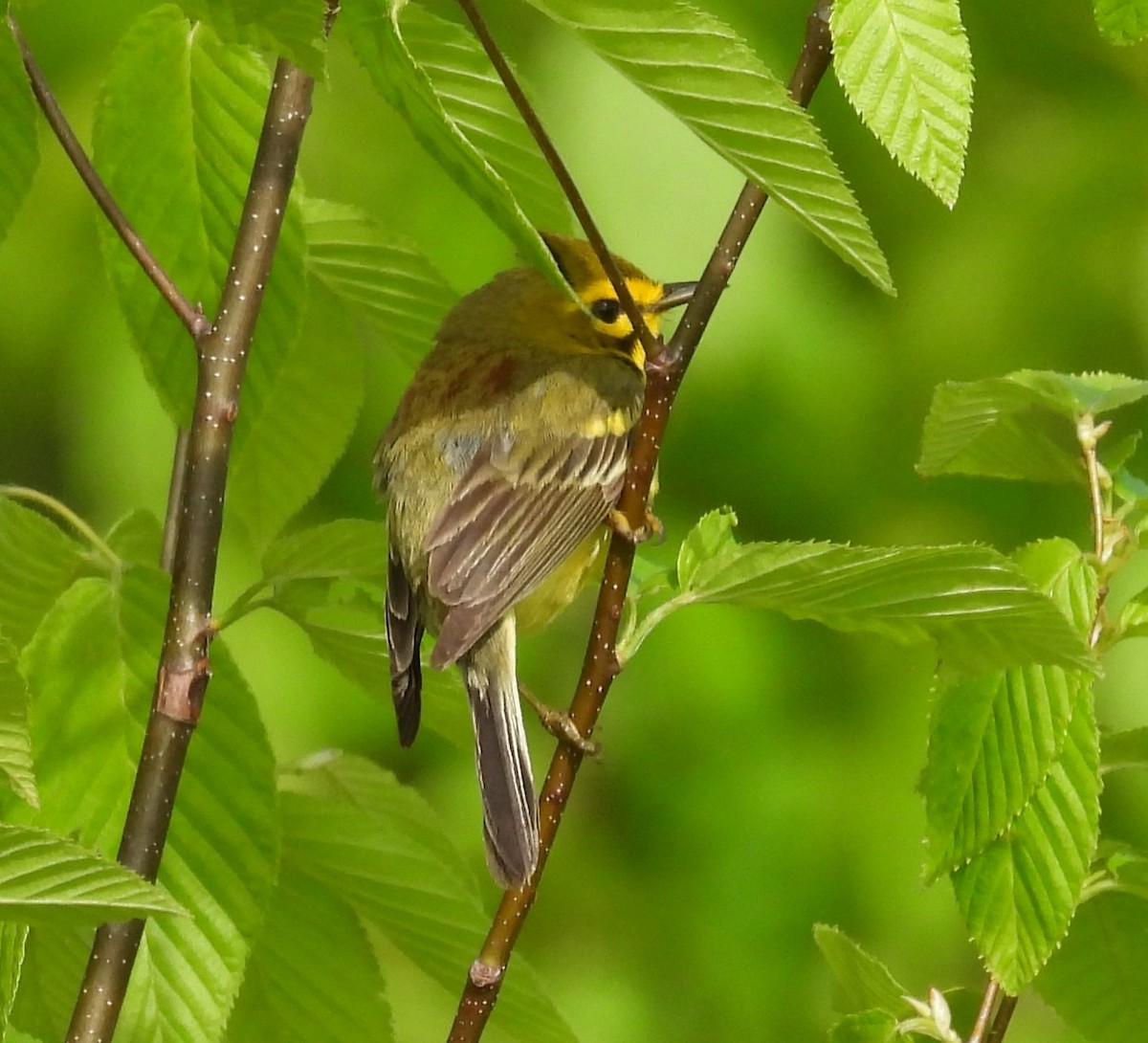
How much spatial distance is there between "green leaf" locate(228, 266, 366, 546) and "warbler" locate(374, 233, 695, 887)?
18 cm

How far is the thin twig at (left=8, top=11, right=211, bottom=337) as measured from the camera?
1.49 metres

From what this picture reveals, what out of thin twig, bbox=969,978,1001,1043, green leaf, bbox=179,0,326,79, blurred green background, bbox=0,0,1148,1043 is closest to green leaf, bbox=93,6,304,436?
green leaf, bbox=179,0,326,79

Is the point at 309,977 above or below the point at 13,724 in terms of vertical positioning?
below

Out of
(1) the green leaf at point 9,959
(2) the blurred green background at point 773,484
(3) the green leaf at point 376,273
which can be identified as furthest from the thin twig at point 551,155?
(2) the blurred green background at point 773,484

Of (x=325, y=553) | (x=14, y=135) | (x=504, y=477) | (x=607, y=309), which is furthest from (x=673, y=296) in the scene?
(x=14, y=135)

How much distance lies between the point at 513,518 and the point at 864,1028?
1189 millimetres

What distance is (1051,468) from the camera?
74.9 inches

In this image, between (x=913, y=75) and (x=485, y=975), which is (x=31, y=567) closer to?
(x=485, y=975)

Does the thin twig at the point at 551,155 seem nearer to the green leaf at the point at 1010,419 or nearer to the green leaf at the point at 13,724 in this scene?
the green leaf at the point at 1010,419

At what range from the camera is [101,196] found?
149 cm

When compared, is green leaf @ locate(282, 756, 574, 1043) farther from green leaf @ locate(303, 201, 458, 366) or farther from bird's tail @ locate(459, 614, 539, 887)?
green leaf @ locate(303, 201, 458, 366)

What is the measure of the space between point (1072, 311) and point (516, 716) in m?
1.99

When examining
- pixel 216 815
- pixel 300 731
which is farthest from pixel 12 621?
pixel 300 731

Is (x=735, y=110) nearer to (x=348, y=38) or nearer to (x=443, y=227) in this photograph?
(x=348, y=38)
